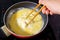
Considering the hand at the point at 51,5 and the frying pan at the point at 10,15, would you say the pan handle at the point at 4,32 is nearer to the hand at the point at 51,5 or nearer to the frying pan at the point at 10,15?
the frying pan at the point at 10,15

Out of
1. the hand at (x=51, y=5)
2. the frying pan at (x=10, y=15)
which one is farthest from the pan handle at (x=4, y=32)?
the hand at (x=51, y=5)

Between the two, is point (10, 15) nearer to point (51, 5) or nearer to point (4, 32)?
point (4, 32)

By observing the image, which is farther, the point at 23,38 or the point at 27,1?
the point at 27,1

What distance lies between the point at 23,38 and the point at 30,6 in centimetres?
23

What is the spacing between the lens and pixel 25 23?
2.84ft

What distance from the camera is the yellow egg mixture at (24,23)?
0.85m

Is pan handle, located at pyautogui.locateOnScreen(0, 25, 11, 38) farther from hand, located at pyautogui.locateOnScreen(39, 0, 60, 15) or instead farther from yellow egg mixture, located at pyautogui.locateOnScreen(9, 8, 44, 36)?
hand, located at pyautogui.locateOnScreen(39, 0, 60, 15)

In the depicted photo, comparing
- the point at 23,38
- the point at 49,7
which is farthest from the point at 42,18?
the point at 23,38

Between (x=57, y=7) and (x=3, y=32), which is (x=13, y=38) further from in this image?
(x=57, y=7)

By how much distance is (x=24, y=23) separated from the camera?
2.84 feet

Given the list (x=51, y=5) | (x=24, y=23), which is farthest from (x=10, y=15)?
(x=51, y=5)

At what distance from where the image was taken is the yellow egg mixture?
0.85 m

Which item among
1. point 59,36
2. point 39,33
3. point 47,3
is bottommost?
point 59,36

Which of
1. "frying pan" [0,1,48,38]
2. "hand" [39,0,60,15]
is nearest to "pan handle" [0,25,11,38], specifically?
"frying pan" [0,1,48,38]
